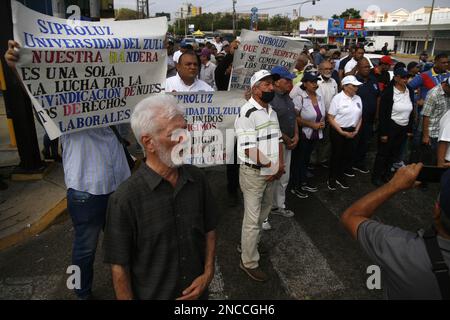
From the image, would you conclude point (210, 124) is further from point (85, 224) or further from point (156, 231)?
point (156, 231)

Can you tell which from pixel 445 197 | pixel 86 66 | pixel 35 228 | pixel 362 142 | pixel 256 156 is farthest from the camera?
pixel 362 142

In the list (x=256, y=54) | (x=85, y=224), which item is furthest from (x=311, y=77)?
(x=85, y=224)

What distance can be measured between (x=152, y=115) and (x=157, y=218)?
517 millimetres

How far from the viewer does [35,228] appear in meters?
4.11

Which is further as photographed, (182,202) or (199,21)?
(199,21)

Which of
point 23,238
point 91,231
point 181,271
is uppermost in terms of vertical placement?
point 181,271

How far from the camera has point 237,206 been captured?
493 centimetres

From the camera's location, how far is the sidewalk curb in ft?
12.7

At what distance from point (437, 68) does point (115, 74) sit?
21.5 feet

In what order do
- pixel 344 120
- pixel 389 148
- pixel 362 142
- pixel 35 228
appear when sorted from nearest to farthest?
pixel 35 228, pixel 344 120, pixel 389 148, pixel 362 142

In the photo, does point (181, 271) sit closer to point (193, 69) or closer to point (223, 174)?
point (193, 69)

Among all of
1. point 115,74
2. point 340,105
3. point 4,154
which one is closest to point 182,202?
point 115,74

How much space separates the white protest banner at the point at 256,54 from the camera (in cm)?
489

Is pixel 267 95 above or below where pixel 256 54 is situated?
below
